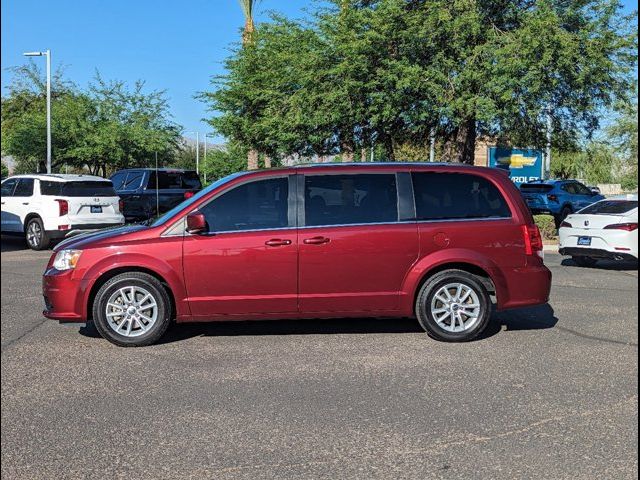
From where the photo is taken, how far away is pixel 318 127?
64.7 feet

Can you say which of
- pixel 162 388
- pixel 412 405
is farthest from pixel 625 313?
pixel 162 388

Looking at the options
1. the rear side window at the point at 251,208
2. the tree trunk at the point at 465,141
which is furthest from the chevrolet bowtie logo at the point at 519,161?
the rear side window at the point at 251,208

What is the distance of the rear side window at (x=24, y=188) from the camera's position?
575 inches

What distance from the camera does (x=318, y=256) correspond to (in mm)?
6207

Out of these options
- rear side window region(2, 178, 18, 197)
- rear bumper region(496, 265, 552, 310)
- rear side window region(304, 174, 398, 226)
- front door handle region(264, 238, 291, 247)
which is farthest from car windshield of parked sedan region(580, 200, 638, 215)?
rear side window region(2, 178, 18, 197)

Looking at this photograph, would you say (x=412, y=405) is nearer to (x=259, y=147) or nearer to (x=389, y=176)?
(x=389, y=176)

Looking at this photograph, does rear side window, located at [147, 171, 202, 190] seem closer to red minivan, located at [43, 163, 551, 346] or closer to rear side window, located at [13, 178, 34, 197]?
rear side window, located at [13, 178, 34, 197]

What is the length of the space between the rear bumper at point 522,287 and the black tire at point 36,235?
35.4ft

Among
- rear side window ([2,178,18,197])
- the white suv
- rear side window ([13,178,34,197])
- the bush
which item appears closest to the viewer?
the white suv

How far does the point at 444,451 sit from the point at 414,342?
8.57 ft

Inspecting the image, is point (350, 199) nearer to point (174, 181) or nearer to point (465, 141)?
point (174, 181)

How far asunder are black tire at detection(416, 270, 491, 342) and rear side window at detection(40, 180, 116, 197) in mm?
10020

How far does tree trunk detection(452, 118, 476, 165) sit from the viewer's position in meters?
18.7

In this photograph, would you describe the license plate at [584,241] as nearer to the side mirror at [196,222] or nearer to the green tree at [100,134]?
the side mirror at [196,222]
